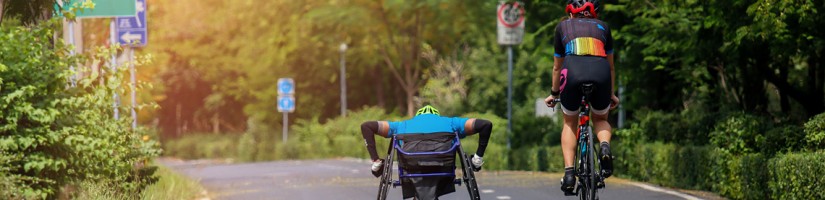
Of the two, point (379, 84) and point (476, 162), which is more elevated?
point (379, 84)

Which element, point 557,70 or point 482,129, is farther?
point 482,129

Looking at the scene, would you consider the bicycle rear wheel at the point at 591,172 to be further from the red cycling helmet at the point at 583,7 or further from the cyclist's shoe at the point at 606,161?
the red cycling helmet at the point at 583,7

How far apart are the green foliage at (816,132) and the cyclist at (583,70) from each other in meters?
3.35

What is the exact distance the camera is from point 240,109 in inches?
2689

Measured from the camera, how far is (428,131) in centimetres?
1009

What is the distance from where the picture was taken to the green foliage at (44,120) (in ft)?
41.3

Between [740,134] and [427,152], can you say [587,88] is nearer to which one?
[427,152]

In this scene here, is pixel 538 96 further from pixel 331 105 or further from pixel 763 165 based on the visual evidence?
pixel 763 165

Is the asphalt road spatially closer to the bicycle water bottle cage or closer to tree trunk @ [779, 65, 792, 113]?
tree trunk @ [779, 65, 792, 113]

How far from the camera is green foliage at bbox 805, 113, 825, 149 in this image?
12.6 metres

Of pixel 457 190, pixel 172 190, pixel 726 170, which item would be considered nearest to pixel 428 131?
pixel 726 170

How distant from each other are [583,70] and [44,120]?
553 centimetres

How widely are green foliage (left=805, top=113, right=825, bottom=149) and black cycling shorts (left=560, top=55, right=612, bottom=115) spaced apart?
3521 mm

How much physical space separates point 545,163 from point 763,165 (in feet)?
43.0
